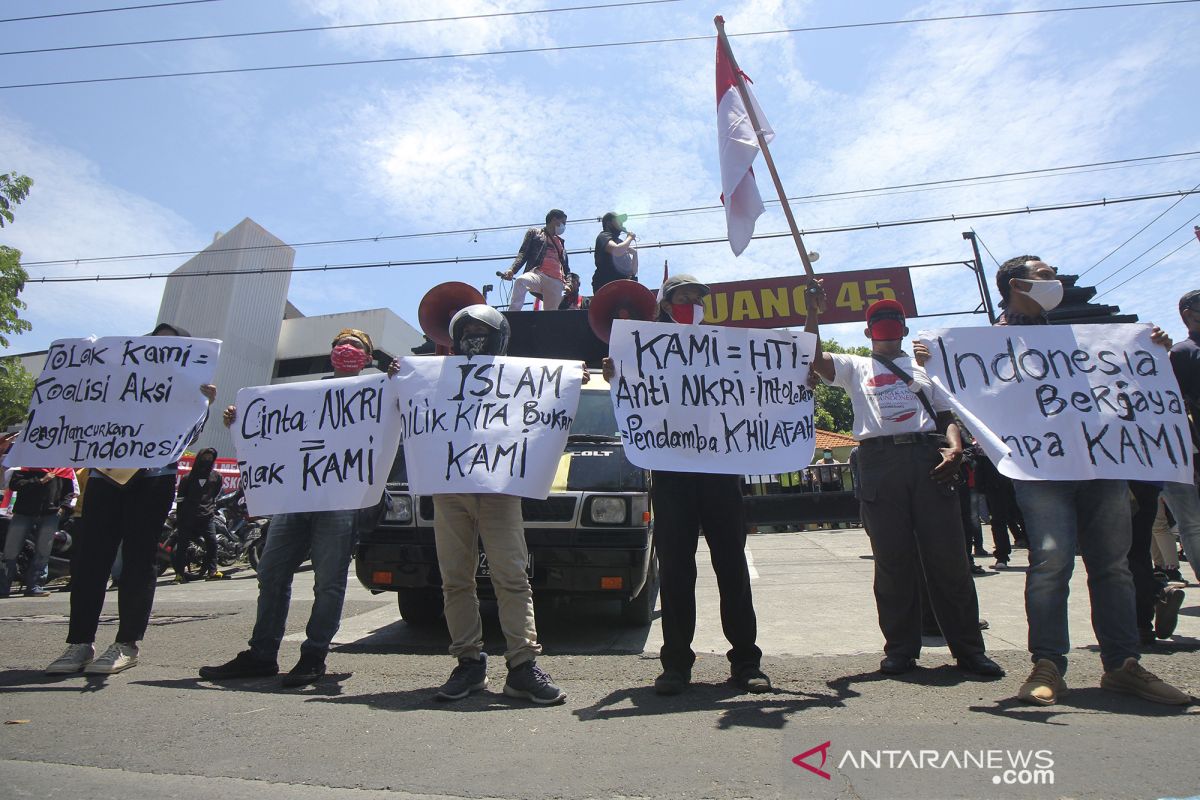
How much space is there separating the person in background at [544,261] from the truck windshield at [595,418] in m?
2.96

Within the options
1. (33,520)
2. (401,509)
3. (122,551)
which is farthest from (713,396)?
(33,520)

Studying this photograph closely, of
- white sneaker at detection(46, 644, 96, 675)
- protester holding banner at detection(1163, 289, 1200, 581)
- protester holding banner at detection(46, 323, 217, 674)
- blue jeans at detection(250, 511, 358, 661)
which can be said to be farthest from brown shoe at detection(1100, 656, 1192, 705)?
white sneaker at detection(46, 644, 96, 675)

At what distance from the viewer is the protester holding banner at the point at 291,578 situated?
3688mm

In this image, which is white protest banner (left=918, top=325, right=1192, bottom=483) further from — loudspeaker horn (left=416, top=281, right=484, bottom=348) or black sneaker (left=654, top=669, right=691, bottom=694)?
loudspeaker horn (left=416, top=281, right=484, bottom=348)

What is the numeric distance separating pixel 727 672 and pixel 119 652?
3.31 meters

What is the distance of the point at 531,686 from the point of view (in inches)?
124

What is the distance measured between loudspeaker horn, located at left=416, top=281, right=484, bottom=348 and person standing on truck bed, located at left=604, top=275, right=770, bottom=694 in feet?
5.11

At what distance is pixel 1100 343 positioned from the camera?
140 inches

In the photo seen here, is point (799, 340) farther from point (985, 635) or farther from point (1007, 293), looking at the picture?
point (985, 635)

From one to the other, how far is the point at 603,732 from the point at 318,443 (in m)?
2.23

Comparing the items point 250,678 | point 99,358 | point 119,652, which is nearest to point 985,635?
point 250,678

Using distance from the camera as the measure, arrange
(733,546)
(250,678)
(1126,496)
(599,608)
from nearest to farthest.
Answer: (1126,496)
(733,546)
(250,678)
(599,608)

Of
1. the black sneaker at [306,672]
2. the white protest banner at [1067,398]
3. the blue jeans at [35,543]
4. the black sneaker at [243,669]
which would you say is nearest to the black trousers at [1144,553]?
the white protest banner at [1067,398]

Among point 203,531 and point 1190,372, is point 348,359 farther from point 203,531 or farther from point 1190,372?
point 203,531
